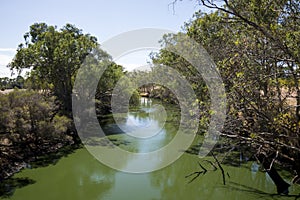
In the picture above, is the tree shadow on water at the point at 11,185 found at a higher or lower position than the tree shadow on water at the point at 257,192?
lower

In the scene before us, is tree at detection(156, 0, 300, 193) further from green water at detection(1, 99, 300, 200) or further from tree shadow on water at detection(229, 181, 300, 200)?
green water at detection(1, 99, 300, 200)

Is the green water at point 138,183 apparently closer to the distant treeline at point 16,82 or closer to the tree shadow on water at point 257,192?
the tree shadow on water at point 257,192

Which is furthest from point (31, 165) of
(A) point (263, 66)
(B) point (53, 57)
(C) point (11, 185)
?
(A) point (263, 66)

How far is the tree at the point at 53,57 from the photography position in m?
14.2

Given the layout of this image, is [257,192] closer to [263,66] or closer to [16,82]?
[263,66]

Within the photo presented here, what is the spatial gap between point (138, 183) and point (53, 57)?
909 cm

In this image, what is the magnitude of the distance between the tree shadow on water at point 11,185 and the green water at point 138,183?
0.27 ft

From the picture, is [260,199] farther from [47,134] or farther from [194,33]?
[47,134]

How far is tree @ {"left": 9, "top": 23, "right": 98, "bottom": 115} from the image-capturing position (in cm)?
1422

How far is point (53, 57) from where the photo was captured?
47.8 ft

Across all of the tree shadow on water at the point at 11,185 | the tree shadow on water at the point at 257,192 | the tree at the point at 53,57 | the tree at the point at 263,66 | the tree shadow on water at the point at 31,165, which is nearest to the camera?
the tree at the point at 263,66

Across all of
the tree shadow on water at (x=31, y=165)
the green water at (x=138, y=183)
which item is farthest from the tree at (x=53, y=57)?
the green water at (x=138, y=183)

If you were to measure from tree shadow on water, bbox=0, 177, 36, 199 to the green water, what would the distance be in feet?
0.27

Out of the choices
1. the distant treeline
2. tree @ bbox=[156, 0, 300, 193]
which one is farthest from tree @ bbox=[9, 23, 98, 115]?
tree @ bbox=[156, 0, 300, 193]
